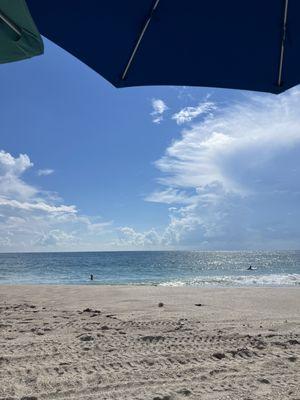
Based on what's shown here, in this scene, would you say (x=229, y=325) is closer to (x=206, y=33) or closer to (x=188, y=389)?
(x=188, y=389)

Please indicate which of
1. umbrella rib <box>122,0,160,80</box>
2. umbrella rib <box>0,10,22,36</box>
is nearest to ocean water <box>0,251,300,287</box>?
umbrella rib <box>122,0,160,80</box>

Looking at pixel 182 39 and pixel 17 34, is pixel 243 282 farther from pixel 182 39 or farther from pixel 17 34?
pixel 17 34

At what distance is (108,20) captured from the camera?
2.88 meters

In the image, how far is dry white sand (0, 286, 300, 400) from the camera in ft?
13.9

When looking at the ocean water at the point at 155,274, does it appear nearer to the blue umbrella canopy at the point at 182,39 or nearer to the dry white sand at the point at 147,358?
the dry white sand at the point at 147,358

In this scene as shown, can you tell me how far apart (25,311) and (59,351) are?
15.1 ft

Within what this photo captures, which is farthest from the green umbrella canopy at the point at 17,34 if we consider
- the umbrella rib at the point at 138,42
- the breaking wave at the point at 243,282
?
the breaking wave at the point at 243,282

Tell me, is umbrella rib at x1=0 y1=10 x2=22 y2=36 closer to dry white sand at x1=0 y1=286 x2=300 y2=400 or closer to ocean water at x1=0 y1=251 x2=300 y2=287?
dry white sand at x1=0 y1=286 x2=300 y2=400

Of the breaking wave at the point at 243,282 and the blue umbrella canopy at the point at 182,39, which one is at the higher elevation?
the blue umbrella canopy at the point at 182,39

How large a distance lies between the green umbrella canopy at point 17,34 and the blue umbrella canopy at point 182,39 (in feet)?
1.15

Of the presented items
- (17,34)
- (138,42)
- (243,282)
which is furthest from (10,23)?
(243,282)

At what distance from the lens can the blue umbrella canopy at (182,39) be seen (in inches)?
111

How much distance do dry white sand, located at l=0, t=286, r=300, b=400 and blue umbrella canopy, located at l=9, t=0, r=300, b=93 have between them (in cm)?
317

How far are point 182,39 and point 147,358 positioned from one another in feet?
13.6
